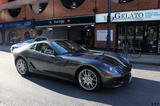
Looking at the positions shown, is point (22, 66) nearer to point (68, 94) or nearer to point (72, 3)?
point (68, 94)

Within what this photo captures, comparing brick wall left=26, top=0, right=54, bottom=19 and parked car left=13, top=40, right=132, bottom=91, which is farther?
brick wall left=26, top=0, right=54, bottom=19

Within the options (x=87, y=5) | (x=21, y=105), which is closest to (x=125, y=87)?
(x=21, y=105)

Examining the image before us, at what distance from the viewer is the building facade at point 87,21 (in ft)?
43.8

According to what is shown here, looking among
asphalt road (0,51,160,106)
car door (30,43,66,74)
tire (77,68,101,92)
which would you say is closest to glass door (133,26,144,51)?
asphalt road (0,51,160,106)

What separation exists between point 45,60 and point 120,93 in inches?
99.8

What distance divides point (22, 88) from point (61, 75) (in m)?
1.20

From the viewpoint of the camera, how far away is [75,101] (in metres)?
4.18

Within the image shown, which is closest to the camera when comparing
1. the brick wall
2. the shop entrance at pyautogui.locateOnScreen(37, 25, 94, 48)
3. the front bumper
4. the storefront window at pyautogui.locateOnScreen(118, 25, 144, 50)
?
the front bumper

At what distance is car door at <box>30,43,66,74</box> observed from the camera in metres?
5.27

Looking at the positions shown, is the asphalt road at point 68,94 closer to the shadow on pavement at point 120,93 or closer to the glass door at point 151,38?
the shadow on pavement at point 120,93

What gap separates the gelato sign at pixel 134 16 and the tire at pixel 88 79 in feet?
32.4

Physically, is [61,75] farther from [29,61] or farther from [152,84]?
[152,84]

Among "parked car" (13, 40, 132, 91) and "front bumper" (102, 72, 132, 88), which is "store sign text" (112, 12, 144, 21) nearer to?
"parked car" (13, 40, 132, 91)

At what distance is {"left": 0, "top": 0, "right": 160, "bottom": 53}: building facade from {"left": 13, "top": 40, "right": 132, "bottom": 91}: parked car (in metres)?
9.15
